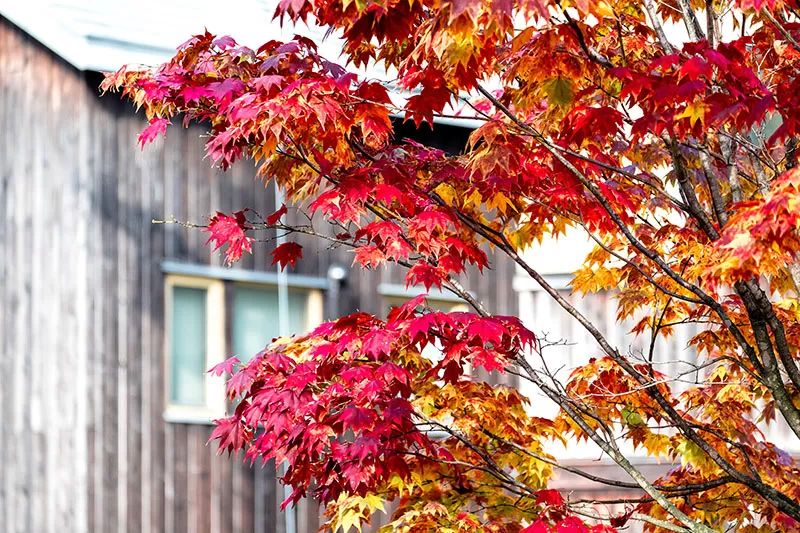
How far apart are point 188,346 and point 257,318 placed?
918mm

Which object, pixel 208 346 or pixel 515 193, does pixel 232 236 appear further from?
pixel 208 346

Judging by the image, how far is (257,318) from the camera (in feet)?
50.3

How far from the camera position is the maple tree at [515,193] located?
6.58 m

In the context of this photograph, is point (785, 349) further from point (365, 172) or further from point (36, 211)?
point (36, 211)

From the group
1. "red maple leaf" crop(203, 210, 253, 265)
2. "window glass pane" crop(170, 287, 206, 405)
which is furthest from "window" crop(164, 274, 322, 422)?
→ "red maple leaf" crop(203, 210, 253, 265)

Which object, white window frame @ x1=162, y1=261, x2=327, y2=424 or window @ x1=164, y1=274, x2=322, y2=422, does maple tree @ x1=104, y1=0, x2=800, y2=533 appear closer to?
white window frame @ x1=162, y1=261, x2=327, y2=424

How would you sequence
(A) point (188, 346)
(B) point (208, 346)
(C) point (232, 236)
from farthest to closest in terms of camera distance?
(B) point (208, 346) < (A) point (188, 346) < (C) point (232, 236)

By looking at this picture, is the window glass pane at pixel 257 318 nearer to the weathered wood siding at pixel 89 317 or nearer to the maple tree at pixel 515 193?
the weathered wood siding at pixel 89 317

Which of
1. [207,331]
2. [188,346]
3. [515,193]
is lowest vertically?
[188,346]

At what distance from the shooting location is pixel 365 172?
24.8 ft

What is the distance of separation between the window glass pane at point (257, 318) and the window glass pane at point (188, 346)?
0.39 m

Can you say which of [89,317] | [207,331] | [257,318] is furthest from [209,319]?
[89,317]

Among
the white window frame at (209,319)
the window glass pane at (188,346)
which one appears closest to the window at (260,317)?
the white window frame at (209,319)

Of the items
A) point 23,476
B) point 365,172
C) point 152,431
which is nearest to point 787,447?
point 152,431
